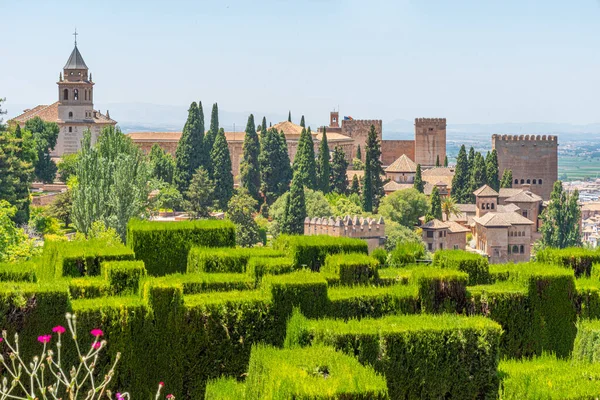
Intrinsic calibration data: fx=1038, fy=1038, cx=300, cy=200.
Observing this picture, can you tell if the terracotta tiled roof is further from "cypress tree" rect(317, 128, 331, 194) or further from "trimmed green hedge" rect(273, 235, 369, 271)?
"trimmed green hedge" rect(273, 235, 369, 271)

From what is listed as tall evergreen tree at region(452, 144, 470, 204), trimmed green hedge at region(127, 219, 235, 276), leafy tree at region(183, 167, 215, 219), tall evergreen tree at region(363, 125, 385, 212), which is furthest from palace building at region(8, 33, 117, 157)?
trimmed green hedge at region(127, 219, 235, 276)

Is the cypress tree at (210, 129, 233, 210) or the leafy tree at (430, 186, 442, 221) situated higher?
the cypress tree at (210, 129, 233, 210)

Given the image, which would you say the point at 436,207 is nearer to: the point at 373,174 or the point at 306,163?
the point at 373,174

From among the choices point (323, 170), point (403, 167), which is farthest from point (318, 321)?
point (403, 167)

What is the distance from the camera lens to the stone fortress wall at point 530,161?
84.6 m

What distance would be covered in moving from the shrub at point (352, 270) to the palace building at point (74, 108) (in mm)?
63282

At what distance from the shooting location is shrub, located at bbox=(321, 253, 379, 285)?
1251 centimetres

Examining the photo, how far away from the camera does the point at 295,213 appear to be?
5309cm

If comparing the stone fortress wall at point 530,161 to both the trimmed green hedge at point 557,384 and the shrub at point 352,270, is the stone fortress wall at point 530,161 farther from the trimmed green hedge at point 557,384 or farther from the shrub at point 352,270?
the trimmed green hedge at point 557,384

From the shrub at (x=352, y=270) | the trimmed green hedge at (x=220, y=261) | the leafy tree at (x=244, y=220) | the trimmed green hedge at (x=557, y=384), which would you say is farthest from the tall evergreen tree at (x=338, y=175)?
the trimmed green hedge at (x=557, y=384)

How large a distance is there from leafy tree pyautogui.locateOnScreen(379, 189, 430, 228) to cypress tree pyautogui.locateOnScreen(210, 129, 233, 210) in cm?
912

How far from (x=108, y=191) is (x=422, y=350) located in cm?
2015

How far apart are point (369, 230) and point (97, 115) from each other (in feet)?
103

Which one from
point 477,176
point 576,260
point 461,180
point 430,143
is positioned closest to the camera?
point 576,260
